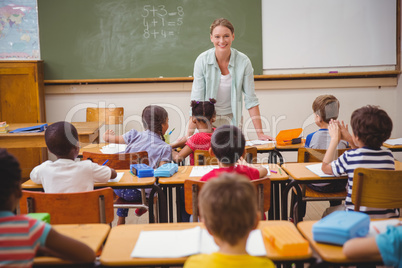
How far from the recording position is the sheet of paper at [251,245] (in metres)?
1.37

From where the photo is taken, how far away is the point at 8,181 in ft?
4.22

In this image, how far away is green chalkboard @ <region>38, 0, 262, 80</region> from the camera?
5453 millimetres

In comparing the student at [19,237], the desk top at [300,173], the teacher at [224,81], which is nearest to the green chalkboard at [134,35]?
the teacher at [224,81]

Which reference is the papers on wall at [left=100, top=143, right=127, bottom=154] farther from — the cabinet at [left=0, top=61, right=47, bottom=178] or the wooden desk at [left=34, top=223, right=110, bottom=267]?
the cabinet at [left=0, top=61, right=47, bottom=178]

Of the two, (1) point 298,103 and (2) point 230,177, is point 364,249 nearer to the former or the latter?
(2) point 230,177

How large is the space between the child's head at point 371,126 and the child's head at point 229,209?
1.19m

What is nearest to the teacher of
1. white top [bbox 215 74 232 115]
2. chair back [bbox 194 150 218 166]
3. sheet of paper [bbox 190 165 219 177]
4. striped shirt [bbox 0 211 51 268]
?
white top [bbox 215 74 232 115]

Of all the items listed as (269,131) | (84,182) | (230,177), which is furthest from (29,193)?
(269,131)

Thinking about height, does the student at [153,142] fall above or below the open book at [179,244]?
above

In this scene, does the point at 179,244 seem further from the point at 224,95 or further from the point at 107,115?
the point at 107,115

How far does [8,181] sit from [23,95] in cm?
454

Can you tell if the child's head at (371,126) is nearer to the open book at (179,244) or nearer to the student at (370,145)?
the student at (370,145)

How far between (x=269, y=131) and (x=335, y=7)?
188 centimetres

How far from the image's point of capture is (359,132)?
2.18m
